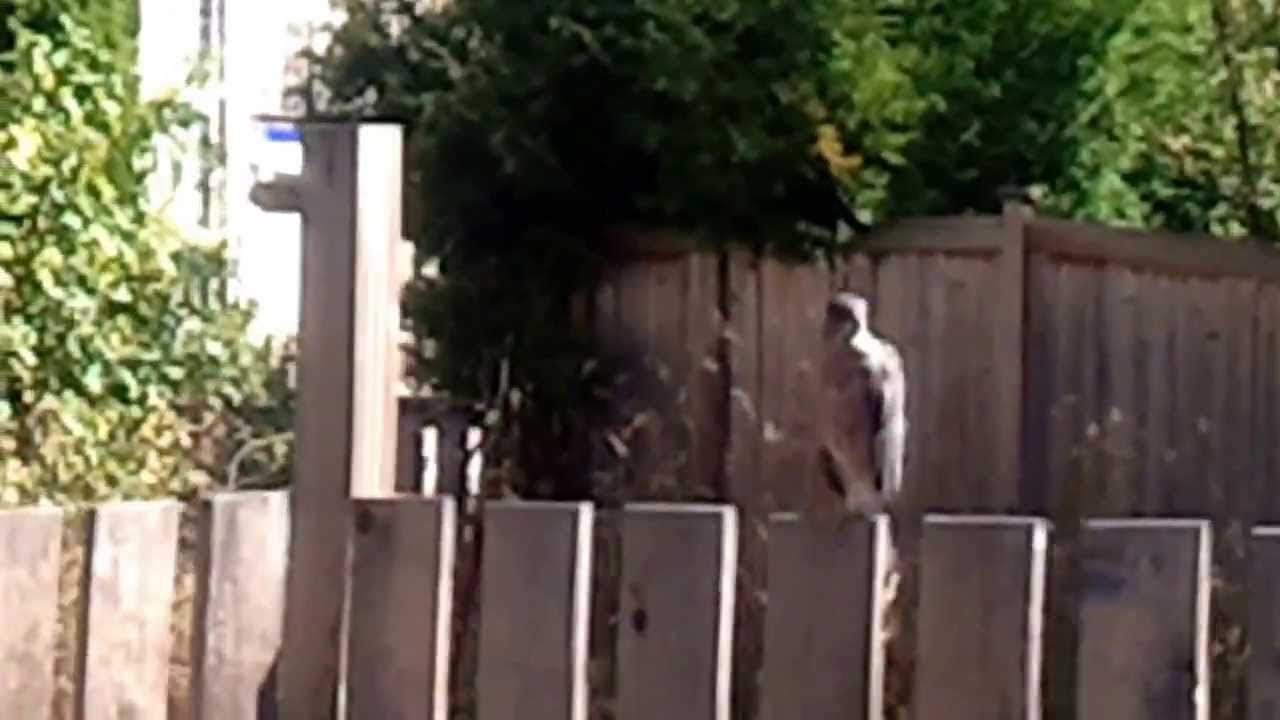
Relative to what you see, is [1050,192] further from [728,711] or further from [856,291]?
[728,711]

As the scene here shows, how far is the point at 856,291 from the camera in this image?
25.1 feet

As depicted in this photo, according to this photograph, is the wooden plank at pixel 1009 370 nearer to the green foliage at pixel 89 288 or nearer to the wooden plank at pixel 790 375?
the wooden plank at pixel 790 375

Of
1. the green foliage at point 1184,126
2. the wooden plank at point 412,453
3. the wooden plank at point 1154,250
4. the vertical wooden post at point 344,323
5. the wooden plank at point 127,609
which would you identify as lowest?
the wooden plank at point 127,609

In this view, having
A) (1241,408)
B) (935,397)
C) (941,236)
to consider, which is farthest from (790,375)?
(1241,408)

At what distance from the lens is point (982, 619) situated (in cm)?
243

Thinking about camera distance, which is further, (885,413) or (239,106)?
(239,106)

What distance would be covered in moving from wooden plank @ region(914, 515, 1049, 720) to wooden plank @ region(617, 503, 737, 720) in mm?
198

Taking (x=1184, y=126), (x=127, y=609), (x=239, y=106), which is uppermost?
(x=239, y=106)

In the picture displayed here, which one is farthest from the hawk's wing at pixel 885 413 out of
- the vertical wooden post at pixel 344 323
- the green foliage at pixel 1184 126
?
the vertical wooden post at pixel 344 323

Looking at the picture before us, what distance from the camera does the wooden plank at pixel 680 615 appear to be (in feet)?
8.27

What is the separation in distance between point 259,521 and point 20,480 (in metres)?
5.79

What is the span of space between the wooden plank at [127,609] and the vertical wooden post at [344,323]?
172 mm

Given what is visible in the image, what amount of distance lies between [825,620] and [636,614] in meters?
0.20

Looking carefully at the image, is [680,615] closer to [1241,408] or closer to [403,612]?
[403,612]
